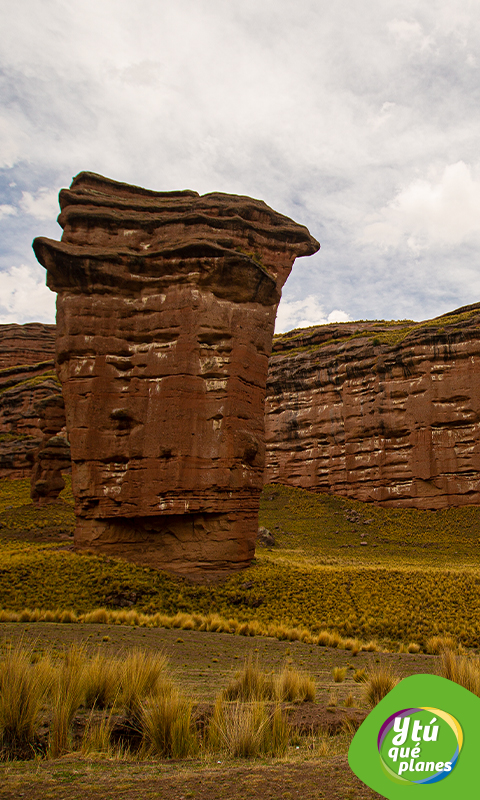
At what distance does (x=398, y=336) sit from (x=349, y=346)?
227 inches

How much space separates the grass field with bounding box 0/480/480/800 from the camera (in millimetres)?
4734

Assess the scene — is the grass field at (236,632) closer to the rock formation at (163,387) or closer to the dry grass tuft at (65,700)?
the dry grass tuft at (65,700)

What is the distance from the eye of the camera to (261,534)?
135ft

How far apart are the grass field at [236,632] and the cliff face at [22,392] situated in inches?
1092

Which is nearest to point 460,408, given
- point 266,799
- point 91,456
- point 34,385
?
point 91,456

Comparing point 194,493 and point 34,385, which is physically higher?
point 34,385

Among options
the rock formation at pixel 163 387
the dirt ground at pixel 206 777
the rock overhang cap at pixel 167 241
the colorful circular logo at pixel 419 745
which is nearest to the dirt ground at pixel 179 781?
the dirt ground at pixel 206 777

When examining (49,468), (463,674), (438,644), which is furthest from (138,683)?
(49,468)

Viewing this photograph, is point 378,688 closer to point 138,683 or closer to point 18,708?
point 138,683

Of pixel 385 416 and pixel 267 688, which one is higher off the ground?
pixel 385 416

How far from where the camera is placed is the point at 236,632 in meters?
18.0

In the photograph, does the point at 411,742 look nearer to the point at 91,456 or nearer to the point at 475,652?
the point at 475,652

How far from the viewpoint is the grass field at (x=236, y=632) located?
473 centimetres

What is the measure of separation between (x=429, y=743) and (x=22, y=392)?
77.9m
